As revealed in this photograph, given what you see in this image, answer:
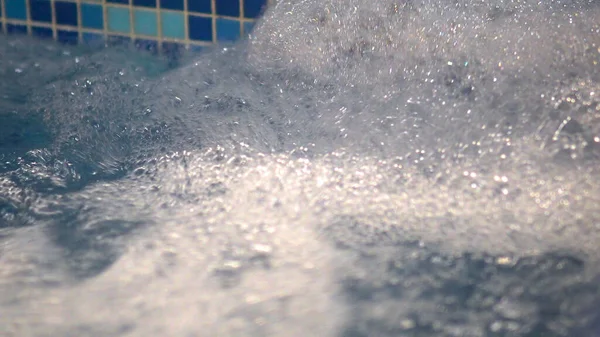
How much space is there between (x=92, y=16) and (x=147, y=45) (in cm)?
13

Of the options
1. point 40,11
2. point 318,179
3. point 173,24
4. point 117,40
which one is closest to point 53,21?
point 40,11

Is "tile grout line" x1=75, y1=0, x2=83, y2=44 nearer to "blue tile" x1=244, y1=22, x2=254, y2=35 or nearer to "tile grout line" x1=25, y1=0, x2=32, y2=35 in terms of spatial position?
"tile grout line" x1=25, y1=0, x2=32, y2=35

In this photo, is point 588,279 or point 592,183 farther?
point 592,183

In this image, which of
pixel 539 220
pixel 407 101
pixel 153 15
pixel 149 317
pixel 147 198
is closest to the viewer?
pixel 149 317

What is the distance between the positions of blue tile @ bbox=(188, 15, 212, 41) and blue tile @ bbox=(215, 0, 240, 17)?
0.03 m

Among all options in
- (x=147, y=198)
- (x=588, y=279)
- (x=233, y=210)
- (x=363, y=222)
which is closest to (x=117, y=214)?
(x=147, y=198)

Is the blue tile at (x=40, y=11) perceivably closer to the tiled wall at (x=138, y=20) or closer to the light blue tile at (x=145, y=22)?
the tiled wall at (x=138, y=20)

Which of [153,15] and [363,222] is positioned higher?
[153,15]

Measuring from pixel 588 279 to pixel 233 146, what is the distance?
1.86 ft

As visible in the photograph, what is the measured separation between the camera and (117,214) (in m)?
0.90

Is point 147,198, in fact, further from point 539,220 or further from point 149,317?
point 539,220

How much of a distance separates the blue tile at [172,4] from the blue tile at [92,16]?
0.44 ft

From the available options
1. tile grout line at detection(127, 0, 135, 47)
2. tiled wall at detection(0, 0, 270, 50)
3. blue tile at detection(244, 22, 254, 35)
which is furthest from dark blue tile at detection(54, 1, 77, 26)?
blue tile at detection(244, 22, 254, 35)

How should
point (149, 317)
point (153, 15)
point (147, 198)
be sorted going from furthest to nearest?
point (153, 15) < point (147, 198) < point (149, 317)
